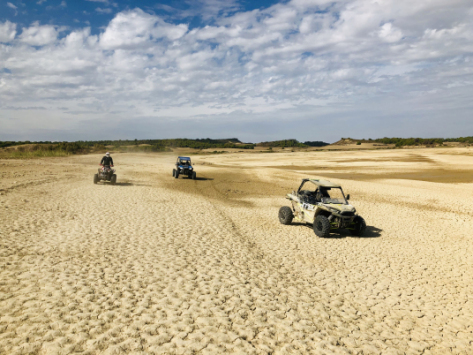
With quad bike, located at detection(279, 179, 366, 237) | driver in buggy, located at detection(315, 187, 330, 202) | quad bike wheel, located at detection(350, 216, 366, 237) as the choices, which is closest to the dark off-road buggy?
quad bike, located at detection(279, 179, 366, 237)

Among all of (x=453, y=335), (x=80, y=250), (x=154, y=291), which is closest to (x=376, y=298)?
(x=453, y=335)

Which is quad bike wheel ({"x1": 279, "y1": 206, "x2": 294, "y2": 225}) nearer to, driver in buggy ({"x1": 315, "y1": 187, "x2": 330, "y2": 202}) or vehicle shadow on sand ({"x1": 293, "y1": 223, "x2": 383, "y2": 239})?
vehicle shadow on sand ({"x1": 293, "y1": 223, "x2": 383, "y2": 239})

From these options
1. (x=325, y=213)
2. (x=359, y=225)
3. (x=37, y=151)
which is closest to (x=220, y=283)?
(x=325, y=213)

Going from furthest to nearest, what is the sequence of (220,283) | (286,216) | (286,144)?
(286,144) < (286,216) < (220,283)

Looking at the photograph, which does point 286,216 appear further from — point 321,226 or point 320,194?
point 321,226

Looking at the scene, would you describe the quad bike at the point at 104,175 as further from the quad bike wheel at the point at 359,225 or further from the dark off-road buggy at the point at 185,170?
the quad bike wheel at the point at 359,225

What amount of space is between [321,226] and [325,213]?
84cm

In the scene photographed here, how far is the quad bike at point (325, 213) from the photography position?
12.0 meters

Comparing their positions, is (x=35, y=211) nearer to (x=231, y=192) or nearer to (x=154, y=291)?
(x=154, y=291)

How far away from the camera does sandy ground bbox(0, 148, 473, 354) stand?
571 cm

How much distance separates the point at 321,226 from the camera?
12258 millimetres

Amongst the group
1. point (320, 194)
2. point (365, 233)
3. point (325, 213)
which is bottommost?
point (365, 233)

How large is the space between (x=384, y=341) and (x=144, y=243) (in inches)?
290

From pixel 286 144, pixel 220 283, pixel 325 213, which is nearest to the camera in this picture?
pixel 220 283
